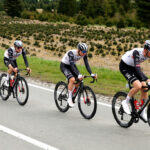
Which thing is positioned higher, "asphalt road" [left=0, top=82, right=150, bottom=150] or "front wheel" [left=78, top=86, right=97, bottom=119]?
"front wheel" [left=78, top=86, right=97, bottom=119]

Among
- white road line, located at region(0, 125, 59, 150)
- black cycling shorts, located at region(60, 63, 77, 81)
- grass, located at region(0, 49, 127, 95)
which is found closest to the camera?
white road line, located at region(0, 125, 59, 150)

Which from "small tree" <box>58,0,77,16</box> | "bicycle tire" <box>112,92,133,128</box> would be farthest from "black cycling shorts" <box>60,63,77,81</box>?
"small tree" <box>58,0,77,16</box>

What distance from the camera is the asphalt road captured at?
21.4ft

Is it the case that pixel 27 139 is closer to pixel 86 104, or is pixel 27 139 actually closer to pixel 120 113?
pixel 86 104

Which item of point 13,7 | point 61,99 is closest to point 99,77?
point 61,99

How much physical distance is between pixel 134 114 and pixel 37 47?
113 feet

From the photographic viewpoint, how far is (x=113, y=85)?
13.2 meters

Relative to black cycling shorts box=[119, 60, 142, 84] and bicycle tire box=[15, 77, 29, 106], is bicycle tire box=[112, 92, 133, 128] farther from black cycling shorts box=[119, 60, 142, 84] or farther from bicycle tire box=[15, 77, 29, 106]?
bicycle tire box=[15, 77, 29, 106]

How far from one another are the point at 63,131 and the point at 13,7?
333 ft

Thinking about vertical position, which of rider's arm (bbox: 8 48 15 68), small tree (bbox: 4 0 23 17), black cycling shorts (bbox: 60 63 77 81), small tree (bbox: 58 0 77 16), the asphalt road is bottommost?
the asphalt road

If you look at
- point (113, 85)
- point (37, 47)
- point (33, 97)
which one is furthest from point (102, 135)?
point (37, 47)

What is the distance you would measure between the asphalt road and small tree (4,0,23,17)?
9811cm

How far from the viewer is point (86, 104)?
8469mm

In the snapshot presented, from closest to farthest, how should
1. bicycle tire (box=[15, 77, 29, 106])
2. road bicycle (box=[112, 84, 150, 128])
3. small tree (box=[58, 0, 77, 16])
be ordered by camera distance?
road bicycle (box=[112, 84, 150, 128]) < bicycle tire (box=[15, 77, 29, 106]) < small tree (box=[58, 0, 77, 16])
